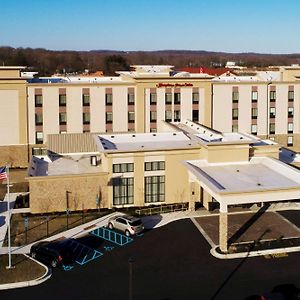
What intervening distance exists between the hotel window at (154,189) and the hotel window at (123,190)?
1.49 m

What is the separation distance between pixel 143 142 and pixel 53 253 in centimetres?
2041

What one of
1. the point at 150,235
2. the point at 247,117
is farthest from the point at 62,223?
the point at 247,117

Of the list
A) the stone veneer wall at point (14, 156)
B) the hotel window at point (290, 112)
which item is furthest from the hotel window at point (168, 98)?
the stone veneer wall at point (14, 156)

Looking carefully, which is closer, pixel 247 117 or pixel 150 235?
pixel 150 235

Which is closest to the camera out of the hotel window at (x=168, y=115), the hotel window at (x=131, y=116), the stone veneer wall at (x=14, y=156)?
the stone veneer wall at (x=14, y=156)

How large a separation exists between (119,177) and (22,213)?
9195mm

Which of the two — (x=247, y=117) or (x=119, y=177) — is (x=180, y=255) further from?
(x=247, y=117)

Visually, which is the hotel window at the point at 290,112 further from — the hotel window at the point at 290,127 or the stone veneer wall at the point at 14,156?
the stone veneer wall at the point at 14,156

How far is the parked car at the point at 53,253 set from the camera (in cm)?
3303

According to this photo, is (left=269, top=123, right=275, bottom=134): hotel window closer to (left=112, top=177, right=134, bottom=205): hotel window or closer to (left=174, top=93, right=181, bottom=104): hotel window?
(left=174, top=93, right=181, bottom=104): hotel window

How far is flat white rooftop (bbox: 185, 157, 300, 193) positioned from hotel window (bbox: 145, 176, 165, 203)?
11.7 ft

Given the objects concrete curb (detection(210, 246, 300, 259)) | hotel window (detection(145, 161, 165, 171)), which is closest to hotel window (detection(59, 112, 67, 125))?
hotel window (detection(145, 161, 165, 171))

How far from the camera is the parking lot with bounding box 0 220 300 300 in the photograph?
2936 centimetres

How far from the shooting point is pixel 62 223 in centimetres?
4200
